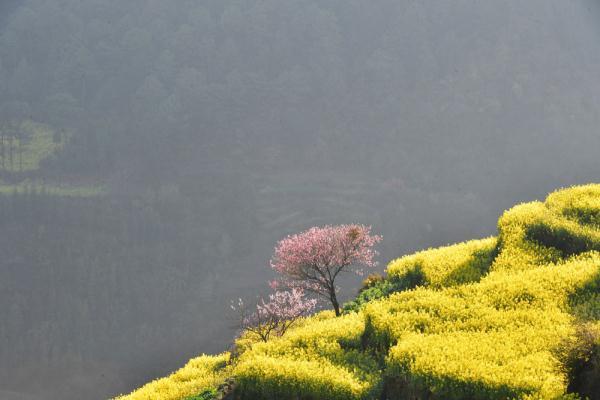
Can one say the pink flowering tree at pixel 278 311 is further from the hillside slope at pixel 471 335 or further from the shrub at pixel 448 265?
the shrub at pixel 448 265

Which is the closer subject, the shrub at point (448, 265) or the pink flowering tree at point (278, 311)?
the shrub at point (448, 265)

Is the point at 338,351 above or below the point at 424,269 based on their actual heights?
below

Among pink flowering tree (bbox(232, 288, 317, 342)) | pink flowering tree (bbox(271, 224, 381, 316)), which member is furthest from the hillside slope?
pink flowering tree (bbox(271, 224, 381, 316))

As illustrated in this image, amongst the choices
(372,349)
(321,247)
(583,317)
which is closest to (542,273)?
(583,317)

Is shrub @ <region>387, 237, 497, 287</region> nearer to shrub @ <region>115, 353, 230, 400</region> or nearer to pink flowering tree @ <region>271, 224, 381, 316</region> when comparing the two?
shrub @ <region>115, 353, 230, 400</region>

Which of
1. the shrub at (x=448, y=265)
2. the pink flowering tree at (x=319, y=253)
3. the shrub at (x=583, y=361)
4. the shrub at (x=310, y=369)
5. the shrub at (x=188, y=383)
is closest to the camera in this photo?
the shrub at (x=583, y=361)

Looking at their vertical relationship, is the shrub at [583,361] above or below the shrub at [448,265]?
below

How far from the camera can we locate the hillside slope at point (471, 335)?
46.3 ft

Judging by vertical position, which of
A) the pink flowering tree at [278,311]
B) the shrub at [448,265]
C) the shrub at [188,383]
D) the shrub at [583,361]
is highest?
the shrub at [448,265]

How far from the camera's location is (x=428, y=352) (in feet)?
52.0

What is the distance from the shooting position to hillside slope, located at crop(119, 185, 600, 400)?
14.1 meters

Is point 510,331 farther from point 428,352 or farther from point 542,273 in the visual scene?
point 542,273

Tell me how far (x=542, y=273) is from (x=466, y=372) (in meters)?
8.16

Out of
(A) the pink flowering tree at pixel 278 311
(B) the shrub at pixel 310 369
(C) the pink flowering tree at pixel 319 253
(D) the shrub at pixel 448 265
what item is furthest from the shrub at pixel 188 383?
(D) the shrub at pixel 448 265
